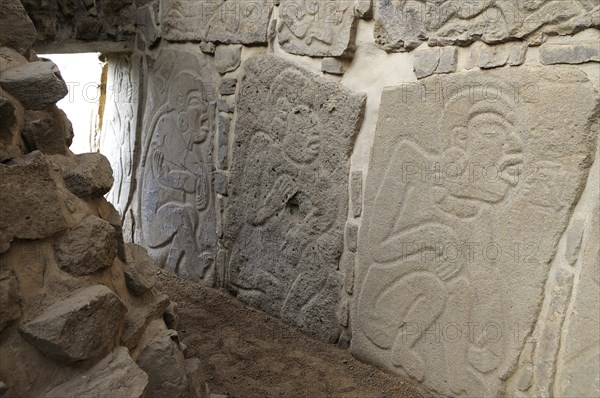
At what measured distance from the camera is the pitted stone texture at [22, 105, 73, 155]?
75.4 inches

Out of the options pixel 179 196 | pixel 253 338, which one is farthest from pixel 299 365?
pixel 179 196

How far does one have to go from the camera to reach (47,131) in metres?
1.96

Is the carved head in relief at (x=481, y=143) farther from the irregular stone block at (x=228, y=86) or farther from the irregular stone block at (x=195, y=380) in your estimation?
the irregular stone block at (x=228, y=86)

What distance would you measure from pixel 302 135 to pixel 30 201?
1568mm

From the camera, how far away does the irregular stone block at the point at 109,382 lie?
65.9 inches

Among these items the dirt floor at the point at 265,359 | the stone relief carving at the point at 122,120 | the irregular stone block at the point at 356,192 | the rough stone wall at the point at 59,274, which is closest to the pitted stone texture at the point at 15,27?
the rough stone wall at the point at 59,274

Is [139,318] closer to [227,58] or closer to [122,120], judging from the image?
[227,58]

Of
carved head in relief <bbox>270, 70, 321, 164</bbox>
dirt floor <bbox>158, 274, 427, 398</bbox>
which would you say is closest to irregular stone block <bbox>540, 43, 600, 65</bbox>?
carved head in relief <bbox>270, 70, 321, 164</bbox>

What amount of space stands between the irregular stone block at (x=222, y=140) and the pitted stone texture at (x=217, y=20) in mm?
424

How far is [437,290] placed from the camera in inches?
101

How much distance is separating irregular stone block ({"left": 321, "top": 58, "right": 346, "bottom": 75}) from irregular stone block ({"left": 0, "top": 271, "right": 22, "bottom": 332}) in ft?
5.59

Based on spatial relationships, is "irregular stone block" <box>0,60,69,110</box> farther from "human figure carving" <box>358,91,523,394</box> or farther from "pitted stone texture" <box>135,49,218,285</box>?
"pitted stone texture" <box>135,49,218,285</box>

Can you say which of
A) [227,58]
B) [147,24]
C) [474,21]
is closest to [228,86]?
[227,58]

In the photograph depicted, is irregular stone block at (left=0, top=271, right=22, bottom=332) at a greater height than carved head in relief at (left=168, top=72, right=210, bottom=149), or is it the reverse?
carved head in relief at (left=168, top=72, right=210, bottom=149)
